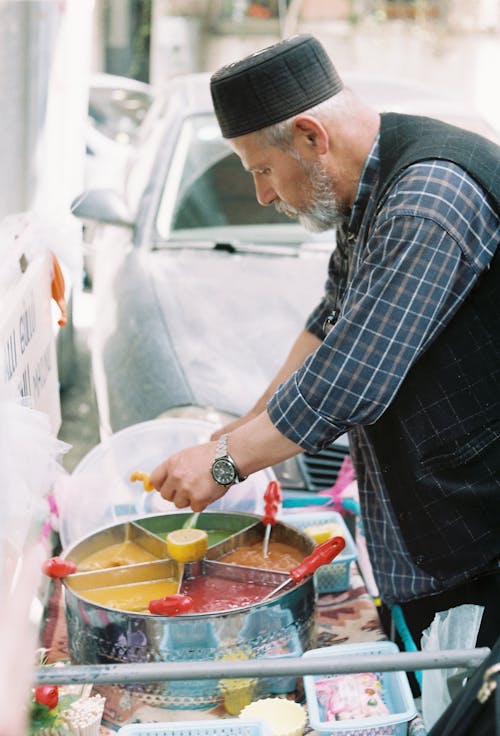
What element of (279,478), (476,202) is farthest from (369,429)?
(279,478)

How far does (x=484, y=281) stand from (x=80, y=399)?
3.96 m

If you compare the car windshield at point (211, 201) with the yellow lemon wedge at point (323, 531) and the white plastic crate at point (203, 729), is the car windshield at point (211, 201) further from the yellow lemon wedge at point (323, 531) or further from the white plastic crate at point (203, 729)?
the white plastic crate at point (203, 729)

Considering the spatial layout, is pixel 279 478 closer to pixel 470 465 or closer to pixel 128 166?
pixel 470 465

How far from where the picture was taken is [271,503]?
7.75 feet

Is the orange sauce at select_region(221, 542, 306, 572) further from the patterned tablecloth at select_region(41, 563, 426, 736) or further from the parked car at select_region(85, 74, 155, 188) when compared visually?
the parked car at select_region(85, 74, 155, 188)

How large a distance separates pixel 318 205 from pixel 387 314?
1.42ft

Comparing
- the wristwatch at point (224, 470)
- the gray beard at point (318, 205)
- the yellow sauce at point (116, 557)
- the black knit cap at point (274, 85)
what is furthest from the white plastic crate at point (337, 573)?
the black knit cap at point (274, 85)

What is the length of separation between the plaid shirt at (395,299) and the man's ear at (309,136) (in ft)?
0.73

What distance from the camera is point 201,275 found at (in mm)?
3896

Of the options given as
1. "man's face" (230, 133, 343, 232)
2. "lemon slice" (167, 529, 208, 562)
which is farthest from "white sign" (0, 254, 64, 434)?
"man's face" (230, 133, 343, 232)

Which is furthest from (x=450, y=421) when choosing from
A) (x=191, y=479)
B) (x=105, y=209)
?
(x=105, y=209)

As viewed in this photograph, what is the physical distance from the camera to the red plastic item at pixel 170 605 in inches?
76.2

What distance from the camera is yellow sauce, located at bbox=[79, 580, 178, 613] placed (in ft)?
6.95

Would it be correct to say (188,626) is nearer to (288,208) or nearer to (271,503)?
(271,503)
